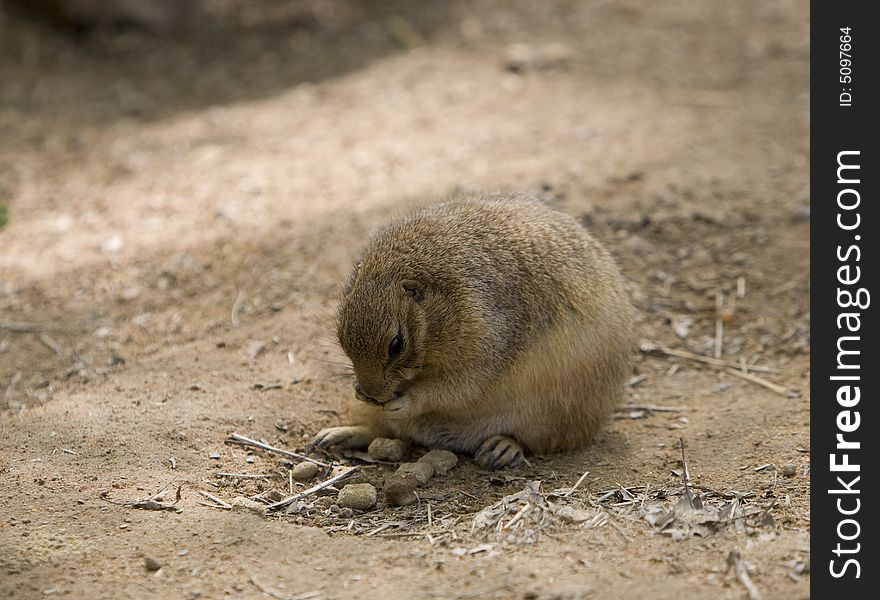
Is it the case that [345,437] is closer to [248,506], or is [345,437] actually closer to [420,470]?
[420,470]

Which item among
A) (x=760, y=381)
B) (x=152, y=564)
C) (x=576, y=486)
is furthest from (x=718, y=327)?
(x=152, y=564)

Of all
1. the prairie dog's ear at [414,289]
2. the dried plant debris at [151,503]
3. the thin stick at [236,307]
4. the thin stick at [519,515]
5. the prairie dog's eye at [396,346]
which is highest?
the prairie dog's ear at [414,289]

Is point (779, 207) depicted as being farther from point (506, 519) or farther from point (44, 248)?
point (44, 248)

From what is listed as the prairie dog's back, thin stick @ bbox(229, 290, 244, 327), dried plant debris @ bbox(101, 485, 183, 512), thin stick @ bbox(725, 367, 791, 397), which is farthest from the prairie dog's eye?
thin stick @ bbox(725, 367, 791, 397)

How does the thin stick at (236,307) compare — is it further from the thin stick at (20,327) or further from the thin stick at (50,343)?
the thin stick at (20,327)

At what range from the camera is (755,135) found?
766 cm

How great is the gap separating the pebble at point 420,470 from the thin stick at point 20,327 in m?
2.62

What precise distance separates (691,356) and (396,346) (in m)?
2.22

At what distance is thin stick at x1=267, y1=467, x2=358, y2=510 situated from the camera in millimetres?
4188

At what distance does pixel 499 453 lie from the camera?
4.63 m

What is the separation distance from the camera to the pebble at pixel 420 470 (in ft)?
14.5

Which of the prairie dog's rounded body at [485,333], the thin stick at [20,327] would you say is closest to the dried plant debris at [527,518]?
the prairie dog's rounded body at [485,333]

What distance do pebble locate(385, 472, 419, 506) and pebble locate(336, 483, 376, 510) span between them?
71mm

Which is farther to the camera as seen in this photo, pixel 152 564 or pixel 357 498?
pixel 357 498
